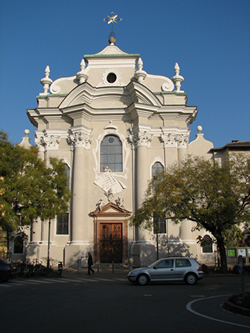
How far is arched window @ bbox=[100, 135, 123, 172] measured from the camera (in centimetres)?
2894

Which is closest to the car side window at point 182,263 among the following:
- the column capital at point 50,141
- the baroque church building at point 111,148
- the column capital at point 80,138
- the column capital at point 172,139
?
the baroque church building at point 111,148

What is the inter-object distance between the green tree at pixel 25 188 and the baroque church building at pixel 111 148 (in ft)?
18.3

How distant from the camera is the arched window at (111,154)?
28.9m

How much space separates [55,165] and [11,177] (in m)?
2.87

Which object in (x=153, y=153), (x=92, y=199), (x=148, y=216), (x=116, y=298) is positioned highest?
(x=153, y=153)

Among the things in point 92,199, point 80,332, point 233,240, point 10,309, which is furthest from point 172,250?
point 80,332

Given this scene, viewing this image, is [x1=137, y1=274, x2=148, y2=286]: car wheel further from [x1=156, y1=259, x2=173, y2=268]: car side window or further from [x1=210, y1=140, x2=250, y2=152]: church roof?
[x1=210, y1=140, x2=250, y2=152]: church roof

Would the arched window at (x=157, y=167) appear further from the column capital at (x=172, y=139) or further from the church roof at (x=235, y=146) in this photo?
the church roof at (x=235, y=146)

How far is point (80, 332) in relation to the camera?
719 centimetres

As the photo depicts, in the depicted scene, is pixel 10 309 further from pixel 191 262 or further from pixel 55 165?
pixel 55 165

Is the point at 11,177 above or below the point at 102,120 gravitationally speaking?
below

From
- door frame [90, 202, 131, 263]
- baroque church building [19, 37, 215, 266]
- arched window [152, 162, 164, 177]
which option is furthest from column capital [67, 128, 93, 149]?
arched window [152, 162, 164, 177]

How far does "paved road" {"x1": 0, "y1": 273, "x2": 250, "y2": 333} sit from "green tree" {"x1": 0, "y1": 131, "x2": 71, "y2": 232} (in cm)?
700

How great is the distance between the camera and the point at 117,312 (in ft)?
30.3
